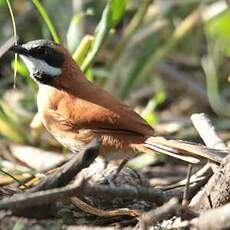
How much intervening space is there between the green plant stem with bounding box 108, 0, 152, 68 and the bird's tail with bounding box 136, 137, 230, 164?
1653 millimetres

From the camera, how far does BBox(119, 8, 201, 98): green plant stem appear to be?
6.47 metres

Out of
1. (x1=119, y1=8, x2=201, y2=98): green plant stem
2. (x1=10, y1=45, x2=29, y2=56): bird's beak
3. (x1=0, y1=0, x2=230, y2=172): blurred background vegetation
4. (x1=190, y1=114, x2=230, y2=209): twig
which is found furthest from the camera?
(x1=119, y1=8, x2=201, y2=98): green plant stem

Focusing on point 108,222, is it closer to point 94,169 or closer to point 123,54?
point 94,169

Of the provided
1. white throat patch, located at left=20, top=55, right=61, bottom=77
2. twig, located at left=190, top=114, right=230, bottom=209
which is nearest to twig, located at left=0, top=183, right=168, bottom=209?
twig, located at left=190, top=114, right=230, bottom=209

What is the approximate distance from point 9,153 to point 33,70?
4.29 feet

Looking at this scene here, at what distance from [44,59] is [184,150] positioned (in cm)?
112

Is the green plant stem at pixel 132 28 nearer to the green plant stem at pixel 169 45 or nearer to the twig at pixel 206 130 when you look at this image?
the green plant stem at pixel 169 45

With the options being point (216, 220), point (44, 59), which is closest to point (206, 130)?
point (44, 59)

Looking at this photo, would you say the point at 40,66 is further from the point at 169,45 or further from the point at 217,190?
the point at 169,45

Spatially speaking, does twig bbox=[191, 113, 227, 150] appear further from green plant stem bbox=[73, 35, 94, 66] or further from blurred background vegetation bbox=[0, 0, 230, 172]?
blurred background vegetation bbox=[0, 0, 230, 172]

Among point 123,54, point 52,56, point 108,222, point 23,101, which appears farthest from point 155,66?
point 108,222

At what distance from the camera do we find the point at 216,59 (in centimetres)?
668

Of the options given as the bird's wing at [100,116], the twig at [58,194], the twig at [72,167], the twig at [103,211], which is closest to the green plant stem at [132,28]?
the bird's wing at [100,116]

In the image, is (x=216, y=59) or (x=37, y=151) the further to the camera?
(x=216, y=59)
